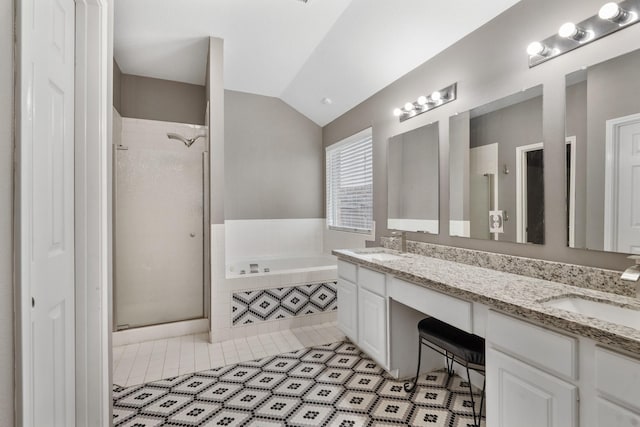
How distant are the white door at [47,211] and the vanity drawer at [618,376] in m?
1.63

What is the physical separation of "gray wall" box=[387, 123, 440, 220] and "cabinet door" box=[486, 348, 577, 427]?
1.33m

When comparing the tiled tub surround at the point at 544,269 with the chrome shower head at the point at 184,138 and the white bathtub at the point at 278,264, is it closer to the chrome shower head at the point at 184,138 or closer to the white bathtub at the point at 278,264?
the white bathtub at the point at 278,264

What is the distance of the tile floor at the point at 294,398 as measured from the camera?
1.78m

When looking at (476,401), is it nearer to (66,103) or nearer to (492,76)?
(492,76)

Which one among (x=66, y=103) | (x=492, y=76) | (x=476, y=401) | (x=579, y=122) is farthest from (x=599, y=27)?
(x=66, y=103)

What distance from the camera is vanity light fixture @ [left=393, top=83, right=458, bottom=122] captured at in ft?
7.43

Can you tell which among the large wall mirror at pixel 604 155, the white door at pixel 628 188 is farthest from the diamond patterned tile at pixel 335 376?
the white door at pixel 628 188

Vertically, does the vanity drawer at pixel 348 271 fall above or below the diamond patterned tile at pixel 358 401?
above

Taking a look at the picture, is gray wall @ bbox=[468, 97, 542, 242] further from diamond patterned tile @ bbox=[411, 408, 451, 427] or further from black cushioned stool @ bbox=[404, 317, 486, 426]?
diamond patterned tile @ bbox=[411, 408, 451, 427]

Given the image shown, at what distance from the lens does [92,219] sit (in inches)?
53.1

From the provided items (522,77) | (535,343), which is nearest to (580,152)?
(522,77)

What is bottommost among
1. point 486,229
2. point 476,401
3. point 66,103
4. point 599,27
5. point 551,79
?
point 476,401

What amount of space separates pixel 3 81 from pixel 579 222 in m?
2.18

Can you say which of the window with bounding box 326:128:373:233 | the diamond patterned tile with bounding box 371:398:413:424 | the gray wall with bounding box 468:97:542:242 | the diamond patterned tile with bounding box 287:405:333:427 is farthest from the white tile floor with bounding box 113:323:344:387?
the gray wall with bounding box 468:97:542:242
